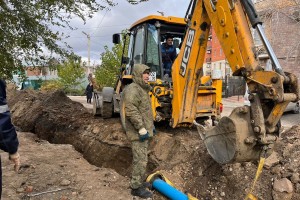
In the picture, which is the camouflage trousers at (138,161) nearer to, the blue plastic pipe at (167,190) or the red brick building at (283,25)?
the blue plastic pipe at (167,190)

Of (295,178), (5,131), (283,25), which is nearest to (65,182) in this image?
(5,131)

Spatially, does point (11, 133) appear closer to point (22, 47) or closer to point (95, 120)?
point (22, 47)

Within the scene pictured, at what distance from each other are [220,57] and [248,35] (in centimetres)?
3828

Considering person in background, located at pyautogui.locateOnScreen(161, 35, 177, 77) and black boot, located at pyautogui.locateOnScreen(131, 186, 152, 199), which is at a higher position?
person in background, located at pyautogui.locateOnScreen(161, 35, 177, 77)

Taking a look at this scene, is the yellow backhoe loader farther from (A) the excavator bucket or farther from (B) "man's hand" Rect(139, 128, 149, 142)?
(B) "man's hand" Rect(139, 128, 149, 142)

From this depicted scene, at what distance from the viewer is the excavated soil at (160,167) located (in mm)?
4742

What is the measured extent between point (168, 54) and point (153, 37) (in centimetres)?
55

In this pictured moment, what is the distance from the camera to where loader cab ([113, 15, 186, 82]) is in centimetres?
713

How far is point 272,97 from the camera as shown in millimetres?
3699

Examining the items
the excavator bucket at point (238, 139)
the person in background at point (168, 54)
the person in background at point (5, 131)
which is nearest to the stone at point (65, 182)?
the person in background at point (5, 131)

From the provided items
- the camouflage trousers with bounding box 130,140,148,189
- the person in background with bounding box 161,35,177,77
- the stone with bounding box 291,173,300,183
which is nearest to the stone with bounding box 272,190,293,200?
the stone with bounding box 291,173,300,183

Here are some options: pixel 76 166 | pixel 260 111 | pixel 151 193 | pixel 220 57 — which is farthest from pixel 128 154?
pixel 220 57

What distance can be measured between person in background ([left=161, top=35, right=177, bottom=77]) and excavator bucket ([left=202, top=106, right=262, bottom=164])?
338 centimetres

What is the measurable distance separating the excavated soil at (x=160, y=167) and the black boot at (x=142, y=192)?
0.13 meters
